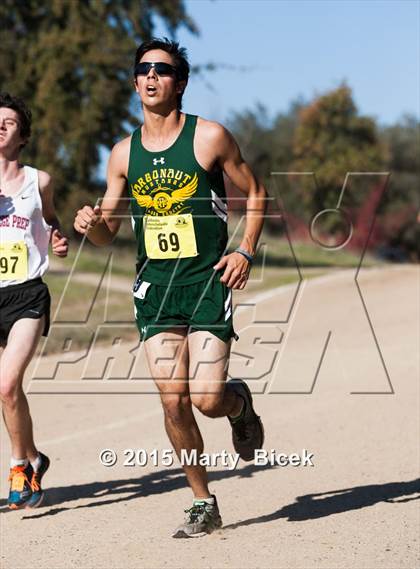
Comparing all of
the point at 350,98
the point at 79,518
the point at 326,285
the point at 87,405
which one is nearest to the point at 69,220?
the point at 326,285

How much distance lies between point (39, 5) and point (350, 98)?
26.1 metres

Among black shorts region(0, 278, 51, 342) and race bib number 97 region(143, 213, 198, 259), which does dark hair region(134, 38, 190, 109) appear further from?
black shorts region(0, 278, 51, 342)

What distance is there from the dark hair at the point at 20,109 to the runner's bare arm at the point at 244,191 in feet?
4.74

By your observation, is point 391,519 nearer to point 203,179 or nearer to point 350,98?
point 203,179

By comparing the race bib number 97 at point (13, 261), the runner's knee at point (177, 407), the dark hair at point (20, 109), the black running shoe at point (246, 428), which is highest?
the dark hair at point (20, 109)

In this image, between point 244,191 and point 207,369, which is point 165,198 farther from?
point 207,369

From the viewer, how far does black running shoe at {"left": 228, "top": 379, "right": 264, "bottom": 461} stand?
6285 mm

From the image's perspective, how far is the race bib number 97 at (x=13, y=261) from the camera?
6.45m

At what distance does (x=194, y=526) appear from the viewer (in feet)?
19.2

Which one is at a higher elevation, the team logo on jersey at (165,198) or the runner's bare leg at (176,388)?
the team logo on jersey at (165,198)

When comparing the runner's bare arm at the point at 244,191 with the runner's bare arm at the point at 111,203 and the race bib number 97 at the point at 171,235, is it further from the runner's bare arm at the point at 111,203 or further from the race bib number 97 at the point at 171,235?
the runner's bare arm at the point at 111,203

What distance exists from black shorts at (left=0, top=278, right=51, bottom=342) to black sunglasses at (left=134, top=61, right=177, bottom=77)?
5.05 ft

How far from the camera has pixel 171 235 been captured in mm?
5801

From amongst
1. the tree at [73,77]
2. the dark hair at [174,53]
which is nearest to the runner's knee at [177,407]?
the dark hair at [174,53]
